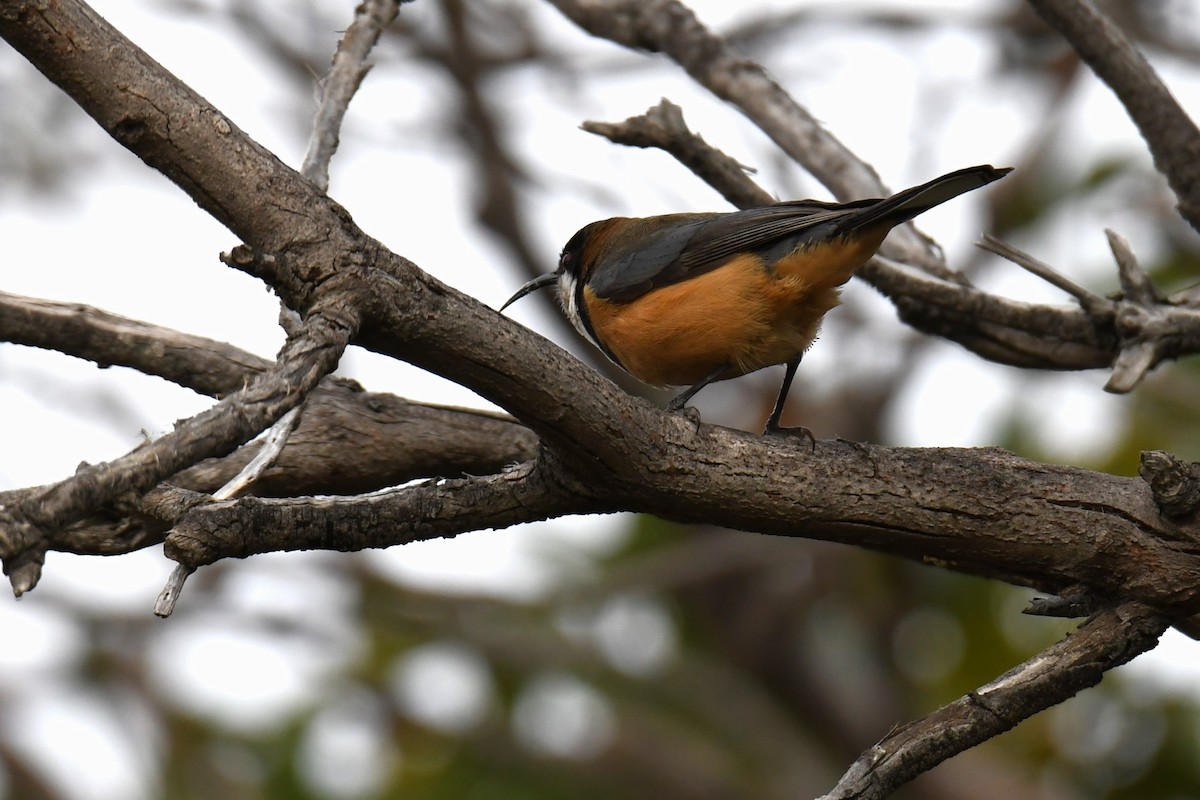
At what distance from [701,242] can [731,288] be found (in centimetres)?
35

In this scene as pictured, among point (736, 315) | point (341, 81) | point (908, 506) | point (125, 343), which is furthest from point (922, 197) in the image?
point (125, 343)

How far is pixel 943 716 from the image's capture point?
132 inches

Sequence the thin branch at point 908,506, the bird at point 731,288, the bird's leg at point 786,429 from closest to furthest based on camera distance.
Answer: the thin branch at point 908,506
the bird's leg at point 786,429
the bird at point 731,288

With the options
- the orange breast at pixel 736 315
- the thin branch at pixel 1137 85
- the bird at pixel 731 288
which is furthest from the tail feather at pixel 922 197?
the thin branch at pixel 1137 85

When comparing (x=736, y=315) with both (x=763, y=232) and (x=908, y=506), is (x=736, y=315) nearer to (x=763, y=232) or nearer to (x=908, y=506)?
(x=763, y=232)

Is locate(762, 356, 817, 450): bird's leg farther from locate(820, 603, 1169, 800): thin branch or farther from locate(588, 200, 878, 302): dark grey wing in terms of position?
locate(820, 603, 1169, 800): thin branch

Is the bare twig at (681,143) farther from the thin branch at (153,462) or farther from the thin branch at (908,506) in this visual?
the thin branch at (153,462)

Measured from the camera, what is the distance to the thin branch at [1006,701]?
3223mm

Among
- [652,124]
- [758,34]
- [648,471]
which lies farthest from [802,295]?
[758,34]

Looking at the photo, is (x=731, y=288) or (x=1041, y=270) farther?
(x=731, y=288)

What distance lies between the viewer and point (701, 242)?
5371mm

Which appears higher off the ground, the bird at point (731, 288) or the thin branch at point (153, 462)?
the bird at point (731, 288)

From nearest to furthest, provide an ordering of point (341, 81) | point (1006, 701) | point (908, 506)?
A: point (1006, 701) → point (908, 506) → point (341, 81)

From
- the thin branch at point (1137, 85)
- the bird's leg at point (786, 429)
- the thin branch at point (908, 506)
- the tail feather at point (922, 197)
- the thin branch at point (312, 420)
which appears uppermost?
the thin branch at point (1137, 85)
